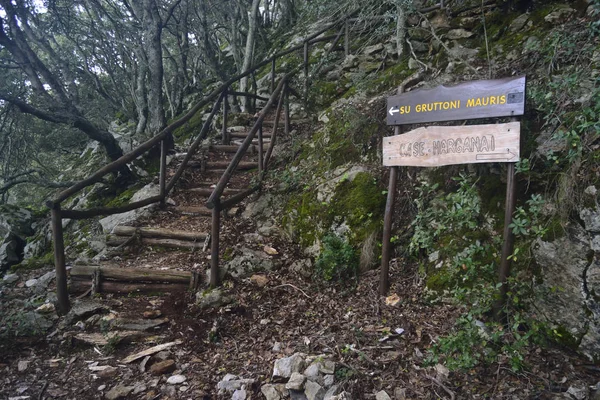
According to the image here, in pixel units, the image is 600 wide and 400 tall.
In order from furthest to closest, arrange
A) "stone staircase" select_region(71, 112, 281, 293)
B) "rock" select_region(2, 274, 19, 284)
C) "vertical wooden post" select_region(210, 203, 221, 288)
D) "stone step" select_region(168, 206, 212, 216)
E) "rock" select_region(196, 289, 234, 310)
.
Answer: "stone step" select_region(168, 206, 212, 216) < "rock" select_region(2, 274, 19, 284) < "stone staircase" select_region(71, 112, 281, 293) < "vertical wooden post" select_region(210, 203, 221, 288) < "rock" select_region(196, 289, 234, 310)

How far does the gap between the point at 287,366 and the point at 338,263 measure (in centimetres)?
144

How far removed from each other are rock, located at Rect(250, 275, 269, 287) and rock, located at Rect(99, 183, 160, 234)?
232 cm

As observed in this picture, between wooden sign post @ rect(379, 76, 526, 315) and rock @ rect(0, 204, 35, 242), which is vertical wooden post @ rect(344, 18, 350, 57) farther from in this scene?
rock @ rect(0, 204, 35, 242)

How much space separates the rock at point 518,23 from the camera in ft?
15.3

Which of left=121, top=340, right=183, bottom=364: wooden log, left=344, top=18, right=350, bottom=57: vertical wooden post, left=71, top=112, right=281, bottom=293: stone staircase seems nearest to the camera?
left=121, top=340, right=183, bottom=364: wooden log

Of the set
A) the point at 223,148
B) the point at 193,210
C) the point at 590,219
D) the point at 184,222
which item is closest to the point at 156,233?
the point at 184,222

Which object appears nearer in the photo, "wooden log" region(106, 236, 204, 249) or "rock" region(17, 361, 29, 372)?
"rock" region(17, 361, 29, 372)

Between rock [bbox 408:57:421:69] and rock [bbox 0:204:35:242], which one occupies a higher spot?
rock [bbox 408:57:421:69]

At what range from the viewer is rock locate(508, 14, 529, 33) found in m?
4.68

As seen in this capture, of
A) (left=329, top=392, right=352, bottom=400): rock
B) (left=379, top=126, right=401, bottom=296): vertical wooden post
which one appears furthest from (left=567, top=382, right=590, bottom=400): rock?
(left=379, top=126, right=401, bottom=296): vertical wooden post

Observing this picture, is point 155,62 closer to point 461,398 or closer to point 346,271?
point 346,271

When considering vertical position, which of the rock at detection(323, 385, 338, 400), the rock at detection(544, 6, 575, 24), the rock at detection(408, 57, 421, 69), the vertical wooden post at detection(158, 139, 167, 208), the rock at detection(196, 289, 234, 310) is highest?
the rock at detection(544, 6, 575, 24)

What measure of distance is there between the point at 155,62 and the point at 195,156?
8.17 ft

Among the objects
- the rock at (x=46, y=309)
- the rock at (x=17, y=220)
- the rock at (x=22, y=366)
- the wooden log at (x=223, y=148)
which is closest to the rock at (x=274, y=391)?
the rock at (x=22, y=366)
